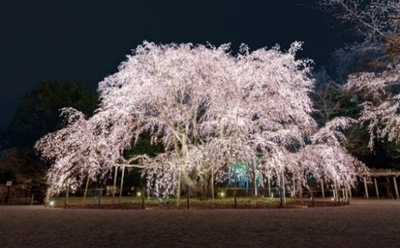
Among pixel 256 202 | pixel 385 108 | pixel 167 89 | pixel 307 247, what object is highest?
pixel 167 89

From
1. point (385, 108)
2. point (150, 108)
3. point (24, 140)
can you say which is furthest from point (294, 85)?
point (24, 140)

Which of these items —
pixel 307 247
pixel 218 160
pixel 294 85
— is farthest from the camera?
pixel 294 85

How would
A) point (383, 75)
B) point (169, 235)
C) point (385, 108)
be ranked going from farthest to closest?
point (385, 108)
point (383, 75)
point (169, 235)

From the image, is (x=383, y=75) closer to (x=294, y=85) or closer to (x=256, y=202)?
(x=294, y=85)

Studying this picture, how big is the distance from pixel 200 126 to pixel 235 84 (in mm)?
2762

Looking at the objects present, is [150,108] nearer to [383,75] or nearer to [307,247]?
[383,75]

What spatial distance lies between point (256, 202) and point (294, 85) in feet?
18.2

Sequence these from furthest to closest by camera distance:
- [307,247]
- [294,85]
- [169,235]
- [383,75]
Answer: [294,85] → [383,75] → [169,235] → [307,247]

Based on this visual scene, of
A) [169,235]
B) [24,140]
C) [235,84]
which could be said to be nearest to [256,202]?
[235,84]

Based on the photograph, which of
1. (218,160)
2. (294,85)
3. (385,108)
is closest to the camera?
(385,108)

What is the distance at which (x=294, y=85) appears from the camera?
699 inches

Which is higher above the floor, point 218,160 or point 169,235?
point 218,160

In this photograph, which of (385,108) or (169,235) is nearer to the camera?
(169,235)

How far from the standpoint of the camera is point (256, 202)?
16969mm
